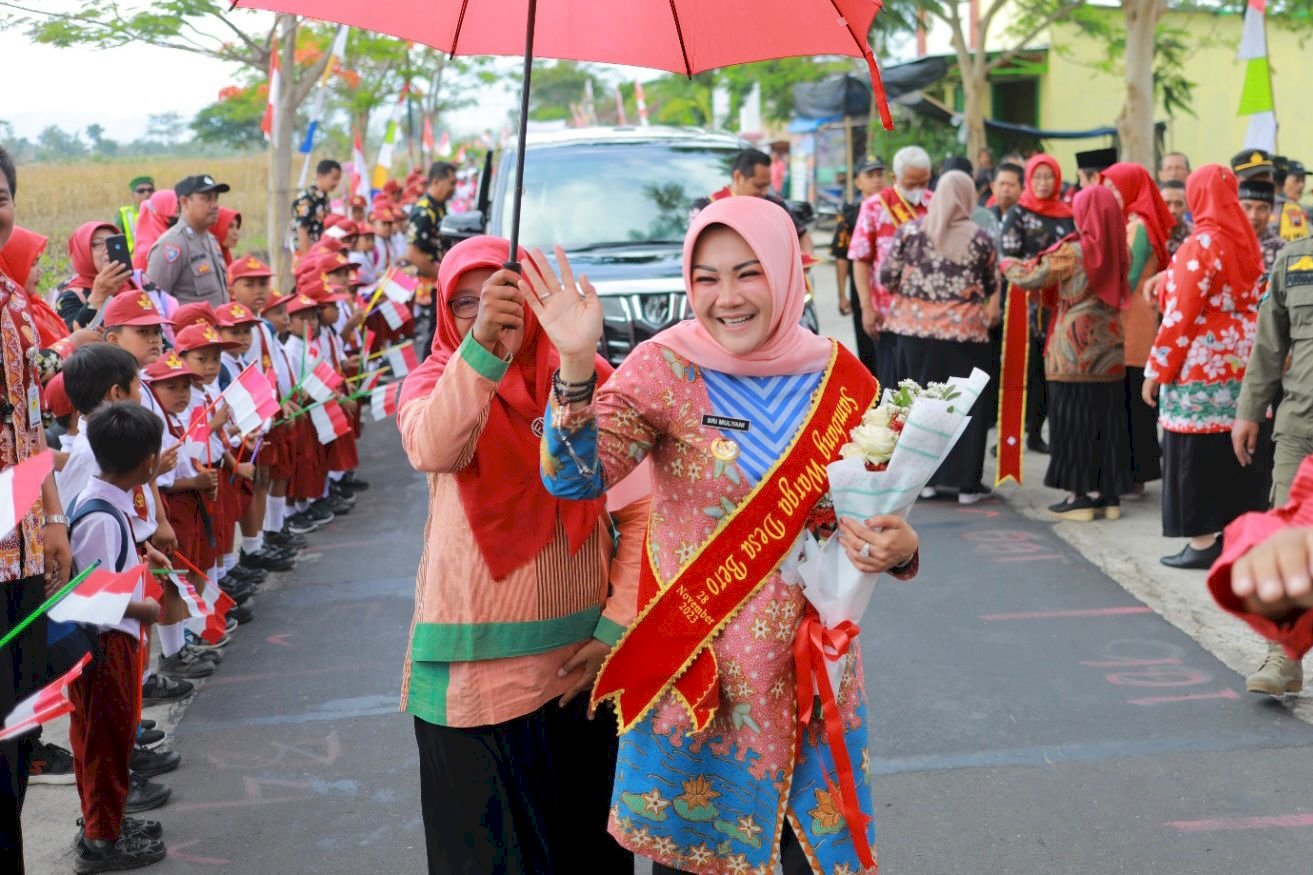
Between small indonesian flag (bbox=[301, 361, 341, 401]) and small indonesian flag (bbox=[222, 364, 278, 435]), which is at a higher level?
small indonesian flag (bbox=[222, 364, 278, 435])

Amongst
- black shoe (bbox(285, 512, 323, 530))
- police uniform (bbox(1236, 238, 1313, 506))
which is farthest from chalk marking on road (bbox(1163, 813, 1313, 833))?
black shoe (bbox(285, 512, 323, 530))

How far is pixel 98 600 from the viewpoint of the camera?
3014 millimetres

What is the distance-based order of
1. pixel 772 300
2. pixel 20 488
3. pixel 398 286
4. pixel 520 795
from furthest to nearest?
pixel 398 286
pixel 520 795
pixel 772 300
pixel 20 488

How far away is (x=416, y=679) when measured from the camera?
311 cm

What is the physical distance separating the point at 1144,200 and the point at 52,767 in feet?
21.8

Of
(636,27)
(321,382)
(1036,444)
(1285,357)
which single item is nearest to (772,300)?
(636,27)

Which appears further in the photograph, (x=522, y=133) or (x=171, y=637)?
(x=171, y=637)

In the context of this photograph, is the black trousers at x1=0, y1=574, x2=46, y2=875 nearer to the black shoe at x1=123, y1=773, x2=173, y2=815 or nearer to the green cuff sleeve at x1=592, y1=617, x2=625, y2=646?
the black shoe at x1=123, y1=773, x2=173, y2=815

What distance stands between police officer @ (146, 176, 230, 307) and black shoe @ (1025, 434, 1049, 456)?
5.70 meters

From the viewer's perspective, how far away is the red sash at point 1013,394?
8.66 meters

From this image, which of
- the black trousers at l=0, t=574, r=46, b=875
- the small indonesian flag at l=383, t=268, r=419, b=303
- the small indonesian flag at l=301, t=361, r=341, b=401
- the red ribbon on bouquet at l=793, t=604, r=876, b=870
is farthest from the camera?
the small indonesian flag at l=383, t=268, r=419, b=303

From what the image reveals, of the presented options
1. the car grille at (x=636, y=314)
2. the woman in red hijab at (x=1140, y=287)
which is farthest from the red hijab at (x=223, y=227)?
the woman in red hijab at (x=1140, y=287)

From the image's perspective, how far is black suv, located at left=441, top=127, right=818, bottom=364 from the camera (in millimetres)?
9539

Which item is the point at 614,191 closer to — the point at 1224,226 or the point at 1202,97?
the point at 1224,226
